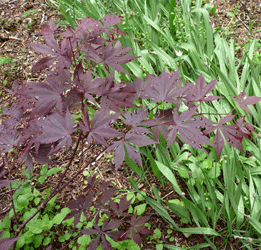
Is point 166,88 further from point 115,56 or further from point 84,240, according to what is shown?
point 84,240

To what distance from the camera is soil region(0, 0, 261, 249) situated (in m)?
1.54

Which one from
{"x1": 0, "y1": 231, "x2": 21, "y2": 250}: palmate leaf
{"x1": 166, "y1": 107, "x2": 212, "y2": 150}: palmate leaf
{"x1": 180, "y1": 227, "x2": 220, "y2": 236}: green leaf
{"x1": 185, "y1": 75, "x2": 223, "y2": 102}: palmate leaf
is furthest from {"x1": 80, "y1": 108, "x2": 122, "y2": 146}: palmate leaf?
{"x1": 180, "y1": 227, "x2": 220, "y2": 236}: green leaf

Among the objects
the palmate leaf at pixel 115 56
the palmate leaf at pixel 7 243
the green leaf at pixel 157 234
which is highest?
the palmate leaf at pixel 115 56

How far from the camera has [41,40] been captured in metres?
2.57

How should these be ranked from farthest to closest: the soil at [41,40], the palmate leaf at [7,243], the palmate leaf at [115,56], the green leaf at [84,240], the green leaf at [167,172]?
the soil at [41,40] < the green leaf at [167,172] < the green leaf at [84,240] < the palmate leaf at [115,56] < the palmate leaf at [7,243]

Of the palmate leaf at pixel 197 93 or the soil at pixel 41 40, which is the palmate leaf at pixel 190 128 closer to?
the palmate leaf at pixel 197 93

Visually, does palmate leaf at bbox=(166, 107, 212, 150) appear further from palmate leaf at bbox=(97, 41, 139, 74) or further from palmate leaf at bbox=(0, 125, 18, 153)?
palmate leaf at bbox=(0, 125, 18, 153)

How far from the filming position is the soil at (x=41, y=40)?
5.07 ft

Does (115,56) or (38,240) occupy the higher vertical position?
(115,56)

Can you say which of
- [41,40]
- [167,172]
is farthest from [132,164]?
[41,40]

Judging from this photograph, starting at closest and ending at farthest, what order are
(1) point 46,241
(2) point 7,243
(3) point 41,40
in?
1. (2) point 7,243
2. (1) point 46,241
3. (3) point 41,40

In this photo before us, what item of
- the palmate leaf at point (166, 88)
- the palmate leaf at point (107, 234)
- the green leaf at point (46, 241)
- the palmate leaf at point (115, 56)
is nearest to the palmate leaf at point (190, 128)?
the palmate leaf at point (166, 88)

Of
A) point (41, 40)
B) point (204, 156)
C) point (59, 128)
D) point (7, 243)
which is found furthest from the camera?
point (41, 40)

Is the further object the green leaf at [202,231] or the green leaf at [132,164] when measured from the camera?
the green leaf at [132,164]
